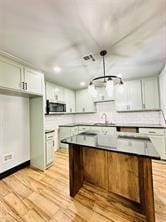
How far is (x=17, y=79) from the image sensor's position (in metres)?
2.58

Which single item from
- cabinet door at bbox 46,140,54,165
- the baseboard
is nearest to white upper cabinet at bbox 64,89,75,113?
cabinet door at bbox 46,140,54,165

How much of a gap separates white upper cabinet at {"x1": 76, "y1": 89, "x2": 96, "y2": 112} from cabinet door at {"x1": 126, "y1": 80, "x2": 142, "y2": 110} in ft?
4.69

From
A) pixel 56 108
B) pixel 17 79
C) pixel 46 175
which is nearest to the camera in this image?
pixel 17 79

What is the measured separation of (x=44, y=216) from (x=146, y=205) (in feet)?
4.32

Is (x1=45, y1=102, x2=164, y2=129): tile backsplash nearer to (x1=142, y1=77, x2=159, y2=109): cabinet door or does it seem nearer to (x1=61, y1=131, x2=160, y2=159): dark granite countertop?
(x1=142, y1=77, x2=159, y2=109): cabinet door

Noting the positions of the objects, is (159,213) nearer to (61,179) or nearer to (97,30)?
(61,179)

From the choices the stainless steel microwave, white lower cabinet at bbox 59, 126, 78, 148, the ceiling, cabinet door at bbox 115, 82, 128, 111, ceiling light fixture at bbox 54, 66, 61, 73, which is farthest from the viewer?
white lower cabinet at bbox 59, 126, 78, 148

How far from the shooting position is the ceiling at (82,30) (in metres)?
1.32

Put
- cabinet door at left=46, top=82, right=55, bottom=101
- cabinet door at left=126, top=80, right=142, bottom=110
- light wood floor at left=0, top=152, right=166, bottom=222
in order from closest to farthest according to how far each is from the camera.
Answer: light wood floor at left=0, top=152, right=166, bottom=222
cabinet door at left=46, top=82, right=55, bottom=101
cabinet door at left=126, top=80, right=142, bottom=110

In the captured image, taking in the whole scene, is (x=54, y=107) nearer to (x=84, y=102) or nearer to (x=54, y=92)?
(x=54, y=92)

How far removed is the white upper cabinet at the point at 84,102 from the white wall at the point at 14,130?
8.07 ft

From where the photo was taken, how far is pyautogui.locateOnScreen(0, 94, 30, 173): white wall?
280cm

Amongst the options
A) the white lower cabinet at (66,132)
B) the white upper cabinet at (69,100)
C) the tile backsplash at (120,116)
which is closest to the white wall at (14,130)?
the white lower cabinet at (66,132)

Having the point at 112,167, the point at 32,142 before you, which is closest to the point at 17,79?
the point at 32,142
